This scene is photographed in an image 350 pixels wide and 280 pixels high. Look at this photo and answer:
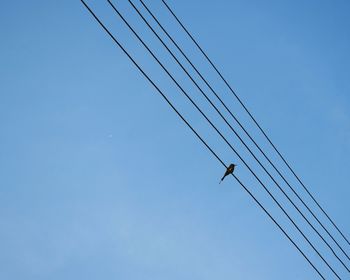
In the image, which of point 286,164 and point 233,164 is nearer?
point 286,164

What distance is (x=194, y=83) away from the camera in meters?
7.81

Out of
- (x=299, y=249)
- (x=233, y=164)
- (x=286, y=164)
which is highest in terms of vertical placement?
(x=233, y=164)

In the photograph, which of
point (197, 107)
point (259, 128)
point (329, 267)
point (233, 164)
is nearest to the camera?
point (197, 107)

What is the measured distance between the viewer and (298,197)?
866 centimetres

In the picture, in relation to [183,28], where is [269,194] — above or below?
below

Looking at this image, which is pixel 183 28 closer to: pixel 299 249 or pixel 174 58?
pixel 174 58

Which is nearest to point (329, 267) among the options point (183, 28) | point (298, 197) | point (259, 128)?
point (298, 197)

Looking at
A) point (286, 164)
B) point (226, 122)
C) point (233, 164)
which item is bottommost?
point (226, 122)

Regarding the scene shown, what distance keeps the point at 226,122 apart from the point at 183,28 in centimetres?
240

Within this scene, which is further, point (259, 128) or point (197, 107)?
point (259, 128)

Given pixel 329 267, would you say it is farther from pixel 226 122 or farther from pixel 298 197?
pixel 226 122

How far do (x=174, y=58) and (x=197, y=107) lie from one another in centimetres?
112

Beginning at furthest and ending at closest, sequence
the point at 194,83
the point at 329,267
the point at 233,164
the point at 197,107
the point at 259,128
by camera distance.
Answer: the point at 233,164, the point at 259,128, the point at 329,267, the point at 194,83, the point at 197,107

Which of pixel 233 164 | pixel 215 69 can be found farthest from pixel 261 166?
pixel 233 164
